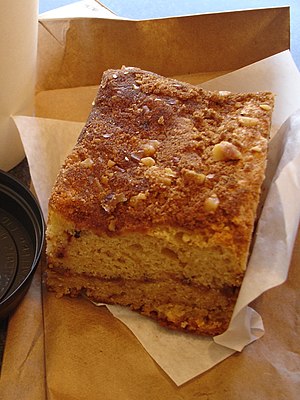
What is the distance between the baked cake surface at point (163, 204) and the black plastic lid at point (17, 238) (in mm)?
65

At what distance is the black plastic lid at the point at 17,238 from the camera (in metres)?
1.21

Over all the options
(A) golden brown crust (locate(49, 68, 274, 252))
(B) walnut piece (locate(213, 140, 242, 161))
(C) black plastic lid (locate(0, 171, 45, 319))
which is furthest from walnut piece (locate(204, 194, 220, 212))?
(C) black plastic lid (locate(0, 171, 45, 319))

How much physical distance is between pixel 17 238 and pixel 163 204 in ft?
1.24

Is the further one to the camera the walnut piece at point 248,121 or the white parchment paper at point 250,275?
the walnut piece at point 248,121

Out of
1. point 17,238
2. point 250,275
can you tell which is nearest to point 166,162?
point 250,275

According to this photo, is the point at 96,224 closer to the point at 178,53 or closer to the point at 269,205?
the point at 269,205

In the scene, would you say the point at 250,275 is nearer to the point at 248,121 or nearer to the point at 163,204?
the point at 163,204

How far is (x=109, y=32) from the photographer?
161 cm

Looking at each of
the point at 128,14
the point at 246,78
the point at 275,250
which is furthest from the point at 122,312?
the point at 128,14

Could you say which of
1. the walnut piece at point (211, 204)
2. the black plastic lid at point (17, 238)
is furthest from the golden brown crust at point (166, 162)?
the black plastic lid at point (17, 238)

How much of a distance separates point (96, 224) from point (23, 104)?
45cm

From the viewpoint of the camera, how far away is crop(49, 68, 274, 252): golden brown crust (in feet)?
3.64

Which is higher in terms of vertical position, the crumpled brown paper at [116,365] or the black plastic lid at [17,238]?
the black plastic lid at [17,238]

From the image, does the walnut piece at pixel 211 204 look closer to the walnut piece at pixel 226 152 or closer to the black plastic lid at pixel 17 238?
the walnut piece at pixel 226 152
